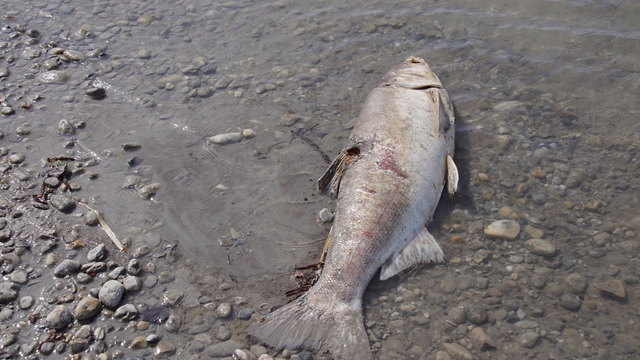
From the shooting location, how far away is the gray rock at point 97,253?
5012 mm

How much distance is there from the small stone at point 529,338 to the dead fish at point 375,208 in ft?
3.14

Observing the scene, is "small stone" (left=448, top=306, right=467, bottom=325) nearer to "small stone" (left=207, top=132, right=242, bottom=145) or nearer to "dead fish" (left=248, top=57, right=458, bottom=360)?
"dead fish" (left=248, top=57, right=458, bottom=360)

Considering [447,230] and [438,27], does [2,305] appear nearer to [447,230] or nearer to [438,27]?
[447,230]

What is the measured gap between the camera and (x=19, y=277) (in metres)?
4.88

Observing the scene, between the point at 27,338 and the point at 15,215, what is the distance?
64.0 inches

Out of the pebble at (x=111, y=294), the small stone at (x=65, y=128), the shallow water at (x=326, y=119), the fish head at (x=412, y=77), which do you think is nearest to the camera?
the pebble at (x=111, y=294)

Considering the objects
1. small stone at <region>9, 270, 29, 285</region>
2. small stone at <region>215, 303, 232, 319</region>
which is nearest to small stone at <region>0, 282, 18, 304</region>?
small stone at <region>9, 270, 29, 285</region>

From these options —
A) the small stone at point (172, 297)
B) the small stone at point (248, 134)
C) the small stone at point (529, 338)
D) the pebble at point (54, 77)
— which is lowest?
the small stone at point (172, 297)

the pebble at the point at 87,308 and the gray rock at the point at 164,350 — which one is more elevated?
the pebble at the point at 87,308

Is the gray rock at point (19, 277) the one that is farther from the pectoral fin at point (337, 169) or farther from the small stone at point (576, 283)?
the small stone at point (576, 283)

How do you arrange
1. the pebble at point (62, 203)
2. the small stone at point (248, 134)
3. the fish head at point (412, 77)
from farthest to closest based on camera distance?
1. the small stone at point (248, 134)
2. the fish head at point (412, 77)
3. the pebble at point (62, 203)

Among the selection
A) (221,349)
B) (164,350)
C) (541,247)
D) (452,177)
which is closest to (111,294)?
(164,350)

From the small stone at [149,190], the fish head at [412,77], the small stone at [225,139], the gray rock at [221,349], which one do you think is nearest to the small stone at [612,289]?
the fish head at [412,77]

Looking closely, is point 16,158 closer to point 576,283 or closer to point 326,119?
point 326,119
